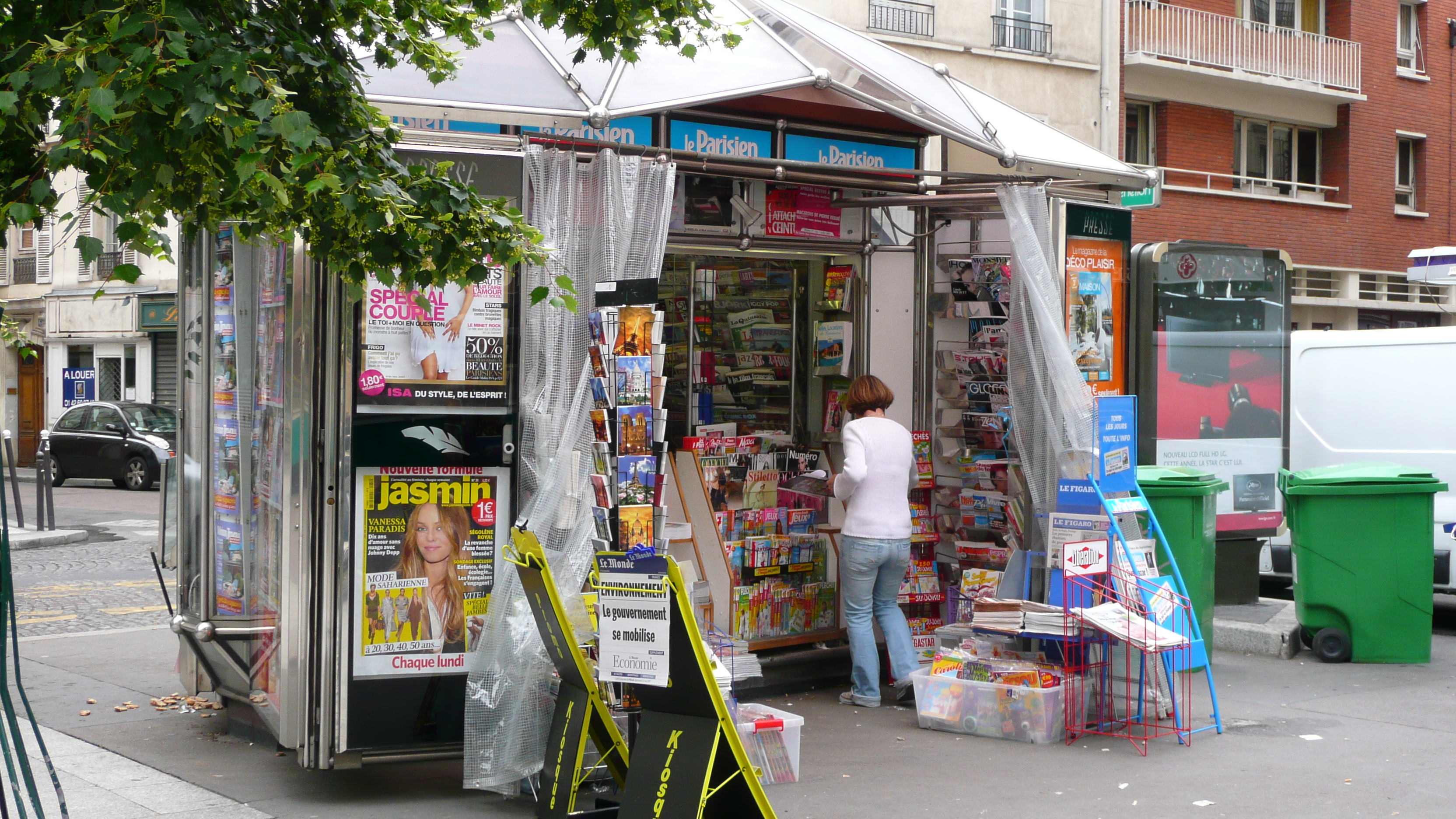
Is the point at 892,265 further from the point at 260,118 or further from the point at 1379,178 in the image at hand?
the point at 1379,178

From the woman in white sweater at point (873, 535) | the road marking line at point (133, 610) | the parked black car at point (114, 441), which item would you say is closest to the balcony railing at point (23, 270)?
the parked black car at point (114, 441)

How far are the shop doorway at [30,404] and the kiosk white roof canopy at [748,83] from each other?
93.0 feet

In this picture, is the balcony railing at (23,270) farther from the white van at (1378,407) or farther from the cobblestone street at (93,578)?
the white van at (1378,407)

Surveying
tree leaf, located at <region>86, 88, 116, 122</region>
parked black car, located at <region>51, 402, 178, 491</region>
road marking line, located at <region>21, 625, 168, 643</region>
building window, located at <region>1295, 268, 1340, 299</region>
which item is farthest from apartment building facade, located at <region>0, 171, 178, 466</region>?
tree leaf, located at <region>86, 88, 116, 122</region>

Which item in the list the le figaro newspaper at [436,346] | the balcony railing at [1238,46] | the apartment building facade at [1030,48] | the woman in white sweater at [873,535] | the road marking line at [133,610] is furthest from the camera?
the balcony railing at [1238,46]

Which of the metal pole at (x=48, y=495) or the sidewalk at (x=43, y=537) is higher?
the metal pole at (x=48, y=495)

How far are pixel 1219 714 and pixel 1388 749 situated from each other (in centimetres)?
92

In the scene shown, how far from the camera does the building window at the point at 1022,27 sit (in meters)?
23.6

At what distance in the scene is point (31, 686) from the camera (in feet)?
26.9

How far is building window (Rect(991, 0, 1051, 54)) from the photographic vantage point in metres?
23.6

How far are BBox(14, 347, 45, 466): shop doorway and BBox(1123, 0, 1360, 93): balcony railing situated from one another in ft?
79.7

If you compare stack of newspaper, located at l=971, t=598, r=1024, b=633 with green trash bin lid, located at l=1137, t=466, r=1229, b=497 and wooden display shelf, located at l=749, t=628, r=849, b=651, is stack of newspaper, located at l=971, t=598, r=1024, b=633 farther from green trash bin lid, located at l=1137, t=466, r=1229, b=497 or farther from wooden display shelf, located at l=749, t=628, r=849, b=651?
green trash bin lid, located at l=1137, t=466, r=1229, b=497

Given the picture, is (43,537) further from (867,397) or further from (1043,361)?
(1043,361)

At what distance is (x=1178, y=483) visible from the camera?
838cm
